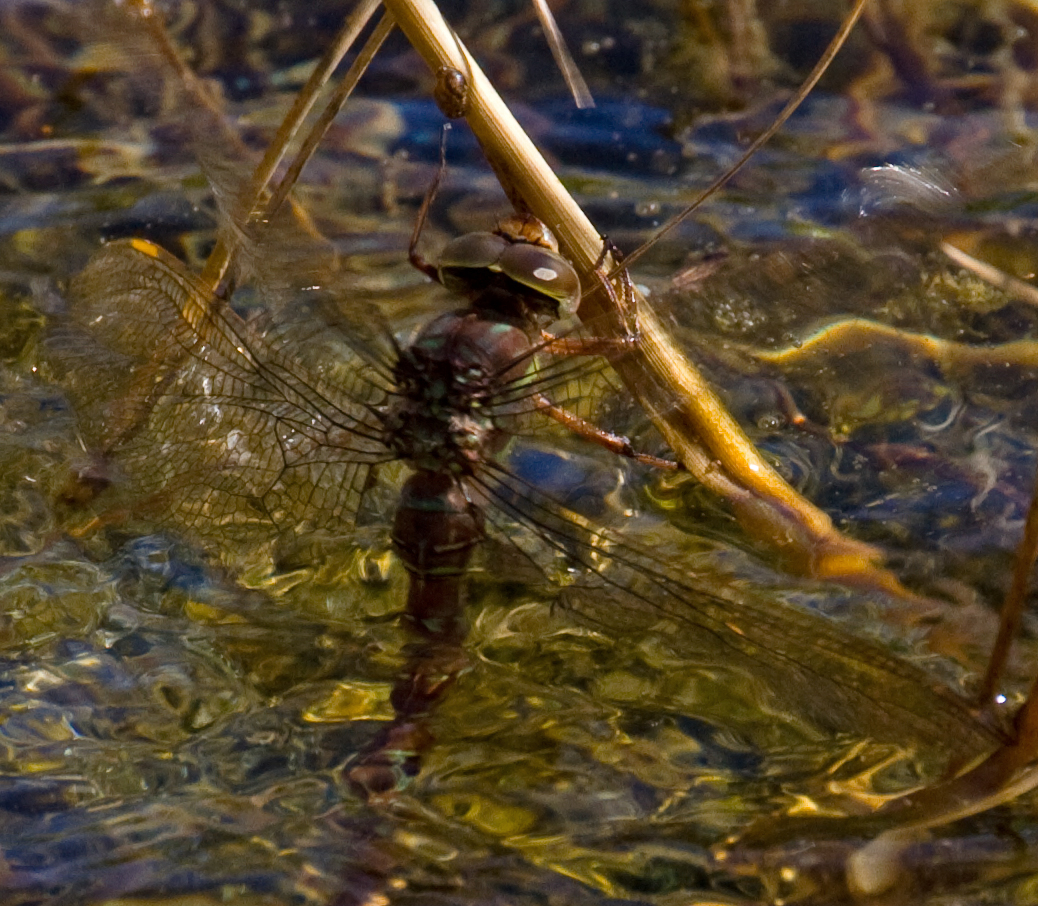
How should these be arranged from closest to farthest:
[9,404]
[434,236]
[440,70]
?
[440,70]
[9,404]
[434,236]

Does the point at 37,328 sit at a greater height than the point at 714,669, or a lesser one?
greater

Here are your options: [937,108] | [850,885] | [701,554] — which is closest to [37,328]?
[701,554]

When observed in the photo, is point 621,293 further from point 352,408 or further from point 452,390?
point 352,408

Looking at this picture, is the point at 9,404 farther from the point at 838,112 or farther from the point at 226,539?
the point at 838,112

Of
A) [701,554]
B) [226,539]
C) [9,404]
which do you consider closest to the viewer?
[226,539]

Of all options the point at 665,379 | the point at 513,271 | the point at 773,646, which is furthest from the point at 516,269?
the point at 773,646

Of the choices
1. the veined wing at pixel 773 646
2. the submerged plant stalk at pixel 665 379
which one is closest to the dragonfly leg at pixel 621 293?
the submerged plant stalk at pixel 665 379
